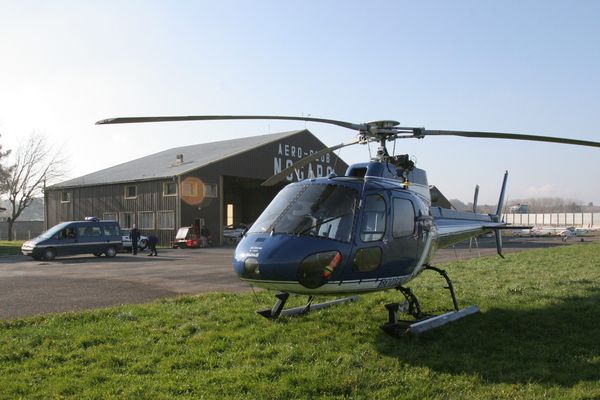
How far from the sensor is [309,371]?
6.12 m

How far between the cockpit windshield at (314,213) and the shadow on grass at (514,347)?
177cm

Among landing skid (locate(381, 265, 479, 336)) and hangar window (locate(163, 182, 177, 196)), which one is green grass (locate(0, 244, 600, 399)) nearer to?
landing skid (locate(381, 265, 479, 336))

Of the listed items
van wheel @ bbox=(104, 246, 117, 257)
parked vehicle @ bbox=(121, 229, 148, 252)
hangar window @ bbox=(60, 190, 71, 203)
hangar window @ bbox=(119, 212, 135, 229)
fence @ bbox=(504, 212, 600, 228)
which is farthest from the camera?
fence @ bbox=(504, 212, 600, 228)

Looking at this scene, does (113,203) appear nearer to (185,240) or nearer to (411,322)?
(185,240)

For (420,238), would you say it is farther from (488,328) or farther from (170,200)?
(170,200)

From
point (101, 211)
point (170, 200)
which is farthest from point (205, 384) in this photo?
point (101, 211)

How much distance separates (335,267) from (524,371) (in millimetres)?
2580

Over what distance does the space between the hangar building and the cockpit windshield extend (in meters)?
28.2

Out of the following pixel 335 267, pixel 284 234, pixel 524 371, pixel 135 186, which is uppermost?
pixel 135 186

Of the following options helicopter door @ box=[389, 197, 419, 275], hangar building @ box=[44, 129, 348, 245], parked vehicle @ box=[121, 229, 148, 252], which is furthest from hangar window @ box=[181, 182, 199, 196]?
helicopter door @ box=[389, 197, 419, 275]

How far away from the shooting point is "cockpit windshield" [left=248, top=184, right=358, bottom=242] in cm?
724

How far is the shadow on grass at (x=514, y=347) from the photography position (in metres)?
6.19

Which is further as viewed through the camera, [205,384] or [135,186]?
[135,186]

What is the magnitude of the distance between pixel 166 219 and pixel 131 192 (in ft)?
15.5
